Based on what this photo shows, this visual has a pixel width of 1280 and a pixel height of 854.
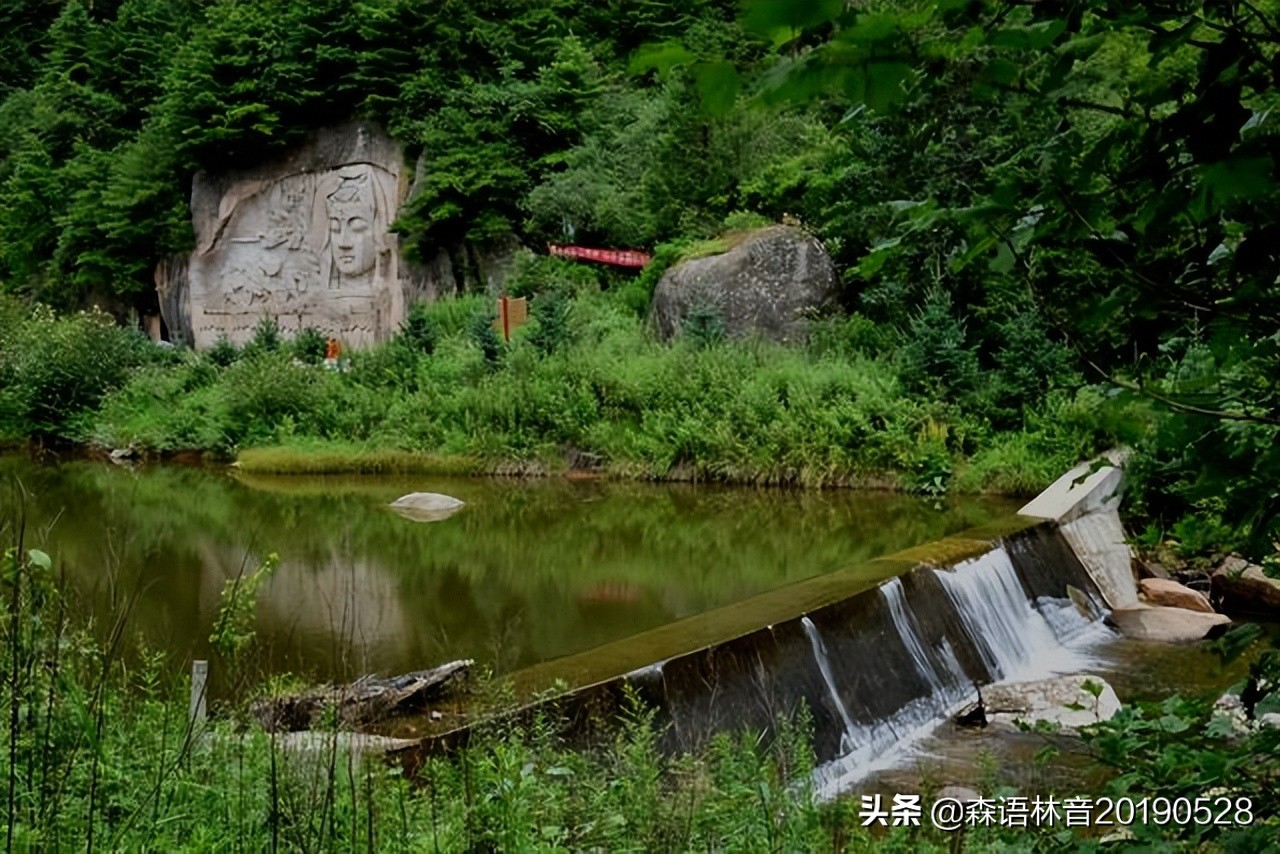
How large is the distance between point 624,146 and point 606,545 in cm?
1099

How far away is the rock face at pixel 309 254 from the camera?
20.9 metres

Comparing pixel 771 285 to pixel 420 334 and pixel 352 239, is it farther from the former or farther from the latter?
pixel 352 239

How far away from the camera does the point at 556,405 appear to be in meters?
14.3

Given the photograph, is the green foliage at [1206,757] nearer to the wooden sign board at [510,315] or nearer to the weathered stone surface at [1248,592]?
the weathered stone surface at [1248,592]

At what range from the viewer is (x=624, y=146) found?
19047mm

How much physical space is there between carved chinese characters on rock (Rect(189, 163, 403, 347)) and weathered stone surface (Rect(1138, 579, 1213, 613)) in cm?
1500

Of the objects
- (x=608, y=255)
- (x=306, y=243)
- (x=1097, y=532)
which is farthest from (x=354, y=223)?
(x=1097, y=532)

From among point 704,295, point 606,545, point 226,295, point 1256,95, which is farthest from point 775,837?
point 226,295

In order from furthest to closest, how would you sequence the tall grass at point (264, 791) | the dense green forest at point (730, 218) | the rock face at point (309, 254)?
the rock face at point (309, 254), the tall grass at point (264, 791), the dense green forest at point (730, 218)

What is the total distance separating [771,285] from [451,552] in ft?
24.2

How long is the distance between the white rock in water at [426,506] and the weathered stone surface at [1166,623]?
624 cm

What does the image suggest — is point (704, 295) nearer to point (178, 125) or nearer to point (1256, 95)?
point (178, 125)

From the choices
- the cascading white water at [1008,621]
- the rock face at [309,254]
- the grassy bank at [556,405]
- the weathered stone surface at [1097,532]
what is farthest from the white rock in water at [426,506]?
the rock face at [309,254]

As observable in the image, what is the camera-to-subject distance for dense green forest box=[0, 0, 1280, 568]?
1.08 metres
